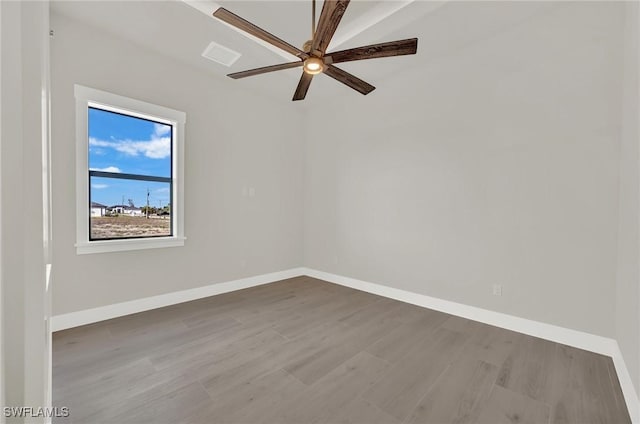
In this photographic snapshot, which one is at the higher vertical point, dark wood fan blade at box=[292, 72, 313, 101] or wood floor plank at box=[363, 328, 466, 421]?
dark wood fan blade at box=[292, 72, 313, 101]

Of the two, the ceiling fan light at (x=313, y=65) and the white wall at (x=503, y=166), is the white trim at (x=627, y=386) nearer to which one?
the white wall at (x=503, y=166)

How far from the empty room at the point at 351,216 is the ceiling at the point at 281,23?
0.02m

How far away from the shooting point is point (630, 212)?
2020 mm

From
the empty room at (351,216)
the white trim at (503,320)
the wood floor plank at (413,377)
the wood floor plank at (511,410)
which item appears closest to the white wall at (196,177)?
the empty room at (351,216)

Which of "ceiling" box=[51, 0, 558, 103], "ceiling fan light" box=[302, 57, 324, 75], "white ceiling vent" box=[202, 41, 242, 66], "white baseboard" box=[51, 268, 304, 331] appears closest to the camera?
"ceiling fan light" box=[302, 57, 324, 75]

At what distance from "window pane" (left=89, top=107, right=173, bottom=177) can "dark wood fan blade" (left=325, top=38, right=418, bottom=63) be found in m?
2.55

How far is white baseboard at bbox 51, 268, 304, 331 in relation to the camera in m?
2.78

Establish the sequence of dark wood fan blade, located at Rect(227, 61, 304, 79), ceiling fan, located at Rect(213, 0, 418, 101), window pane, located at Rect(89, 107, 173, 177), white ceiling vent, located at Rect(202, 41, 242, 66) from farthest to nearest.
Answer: white ceiling vent, located at Rect(202, 41, 242, 66), window pane, located at Rect(89, 107, 173, 177), dark wood fan blade, located at Rect(227, 61, 304, 79), ceiling fan, located at Rect(213, 0, 418, 101)

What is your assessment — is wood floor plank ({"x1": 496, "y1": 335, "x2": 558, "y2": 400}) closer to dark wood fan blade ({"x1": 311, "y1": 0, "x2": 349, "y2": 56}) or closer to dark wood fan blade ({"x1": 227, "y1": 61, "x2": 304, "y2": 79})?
dark wood fan blade ({"x1": 311, "y1": 0, "x2": 349, "y2": 56})

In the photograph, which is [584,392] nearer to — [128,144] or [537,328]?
[537,328]

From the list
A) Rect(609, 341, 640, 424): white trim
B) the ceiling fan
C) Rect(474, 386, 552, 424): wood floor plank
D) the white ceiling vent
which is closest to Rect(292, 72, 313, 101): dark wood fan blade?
the ceiling fan

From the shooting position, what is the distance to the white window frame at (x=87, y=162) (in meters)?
2.82

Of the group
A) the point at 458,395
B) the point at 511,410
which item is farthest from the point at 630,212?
the point at 458,395

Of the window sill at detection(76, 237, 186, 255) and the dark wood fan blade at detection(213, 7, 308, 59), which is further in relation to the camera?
the window sill at detection(76, 237, 186, 255)
